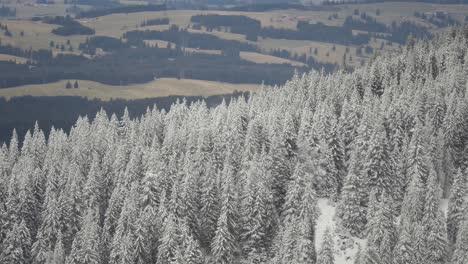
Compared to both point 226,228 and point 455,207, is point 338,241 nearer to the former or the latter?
point 226,228

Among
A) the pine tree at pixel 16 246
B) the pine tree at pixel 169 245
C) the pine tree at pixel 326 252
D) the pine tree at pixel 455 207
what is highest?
the pine tree at pixel 455 207

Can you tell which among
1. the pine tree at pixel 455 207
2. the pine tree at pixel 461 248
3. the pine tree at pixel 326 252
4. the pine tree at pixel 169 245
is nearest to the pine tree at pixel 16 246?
the pine tree at pixel 169 245

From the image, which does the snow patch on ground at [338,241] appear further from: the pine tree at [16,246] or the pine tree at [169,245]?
the pine tree at [16,246]

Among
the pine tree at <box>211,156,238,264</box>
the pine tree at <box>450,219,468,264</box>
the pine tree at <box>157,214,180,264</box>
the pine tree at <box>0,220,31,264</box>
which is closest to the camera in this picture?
the pine tree at <box>450,219,468,264</box>

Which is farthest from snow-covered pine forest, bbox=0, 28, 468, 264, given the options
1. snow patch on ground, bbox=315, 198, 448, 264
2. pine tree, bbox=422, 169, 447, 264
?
snow patch on ground, bbox=315, 198, 448, 264

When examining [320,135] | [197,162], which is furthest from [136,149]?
[320,135]

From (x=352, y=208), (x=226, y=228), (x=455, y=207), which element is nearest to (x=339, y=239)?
(x=352, y=208)

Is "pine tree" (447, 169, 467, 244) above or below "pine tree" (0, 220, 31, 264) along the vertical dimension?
above

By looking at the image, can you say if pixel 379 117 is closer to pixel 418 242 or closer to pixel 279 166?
pixel 279 166

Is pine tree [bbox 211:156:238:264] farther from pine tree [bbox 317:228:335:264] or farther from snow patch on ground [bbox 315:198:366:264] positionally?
pine tree [bbox 317:228:335:264]
